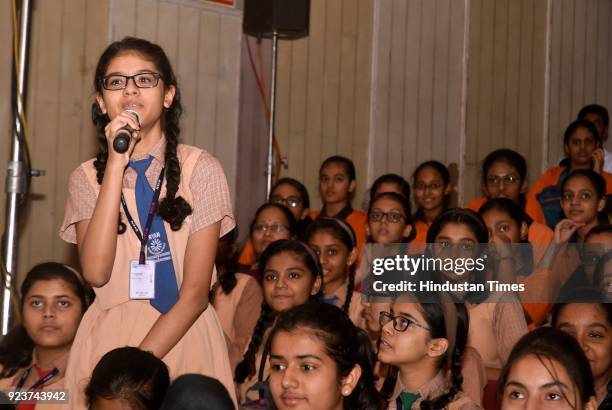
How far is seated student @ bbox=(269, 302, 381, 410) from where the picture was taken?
2303 millimetres

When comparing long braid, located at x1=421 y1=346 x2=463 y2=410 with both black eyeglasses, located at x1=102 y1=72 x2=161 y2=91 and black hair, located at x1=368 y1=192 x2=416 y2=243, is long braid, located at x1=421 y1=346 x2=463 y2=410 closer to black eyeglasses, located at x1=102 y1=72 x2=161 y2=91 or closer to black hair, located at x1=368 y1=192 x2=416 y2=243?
black eyeglasses, located at x1=102 y1=72 x2=161 y2=91

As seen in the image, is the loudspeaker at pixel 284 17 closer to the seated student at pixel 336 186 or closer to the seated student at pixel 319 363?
the seated student at pixel 336 186

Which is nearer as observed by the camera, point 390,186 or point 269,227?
point 269,227

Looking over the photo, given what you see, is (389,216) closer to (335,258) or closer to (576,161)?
(335,258)

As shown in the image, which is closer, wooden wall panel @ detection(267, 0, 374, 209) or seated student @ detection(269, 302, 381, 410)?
seated student @ detection(269, 302, 381, 410)

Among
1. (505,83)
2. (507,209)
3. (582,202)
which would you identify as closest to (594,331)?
(507,209)

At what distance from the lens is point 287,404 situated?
89.4 inches

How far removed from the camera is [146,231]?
205cm

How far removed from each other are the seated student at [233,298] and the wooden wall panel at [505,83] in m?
2.78

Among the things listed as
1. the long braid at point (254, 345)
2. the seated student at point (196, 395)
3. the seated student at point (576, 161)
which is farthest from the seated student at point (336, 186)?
the seated student at point (196, 395)

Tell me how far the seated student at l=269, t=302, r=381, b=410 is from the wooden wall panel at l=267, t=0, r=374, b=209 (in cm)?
333

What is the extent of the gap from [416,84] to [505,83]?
0.83m

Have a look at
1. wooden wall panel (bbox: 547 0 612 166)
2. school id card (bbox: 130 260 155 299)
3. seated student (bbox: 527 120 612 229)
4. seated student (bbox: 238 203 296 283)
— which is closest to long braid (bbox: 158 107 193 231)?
school id card (bbox: 130 260 155 299)

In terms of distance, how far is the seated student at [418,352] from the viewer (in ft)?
9.09
